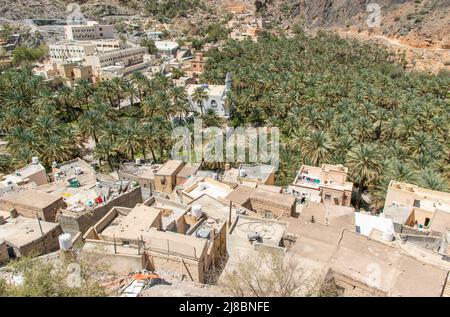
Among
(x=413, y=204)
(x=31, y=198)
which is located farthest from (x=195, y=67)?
(x=31, y=198)

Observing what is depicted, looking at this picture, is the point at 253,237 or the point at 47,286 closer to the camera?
the point at 47,286

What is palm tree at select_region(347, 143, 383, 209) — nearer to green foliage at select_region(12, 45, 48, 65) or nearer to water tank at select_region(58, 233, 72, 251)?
water tank at select_region(58, 233, 72, 251)

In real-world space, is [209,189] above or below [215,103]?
below

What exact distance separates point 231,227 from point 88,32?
360 feet

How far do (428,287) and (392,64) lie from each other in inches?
3389

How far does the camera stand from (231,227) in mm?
21688

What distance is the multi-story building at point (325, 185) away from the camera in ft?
107

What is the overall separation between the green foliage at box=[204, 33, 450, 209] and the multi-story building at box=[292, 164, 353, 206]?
2.43 metres

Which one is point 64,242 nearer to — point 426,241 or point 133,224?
point 133,224

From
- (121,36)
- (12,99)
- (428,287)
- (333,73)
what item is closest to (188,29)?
(121,36)

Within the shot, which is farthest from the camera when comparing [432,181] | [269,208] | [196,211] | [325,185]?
[325,185]

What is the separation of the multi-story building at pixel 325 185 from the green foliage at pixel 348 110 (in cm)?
243

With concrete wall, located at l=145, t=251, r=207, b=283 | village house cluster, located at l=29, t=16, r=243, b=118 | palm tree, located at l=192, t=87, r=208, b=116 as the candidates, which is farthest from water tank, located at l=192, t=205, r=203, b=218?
village house cluster, located at l=29, t=16, r=243, b=118

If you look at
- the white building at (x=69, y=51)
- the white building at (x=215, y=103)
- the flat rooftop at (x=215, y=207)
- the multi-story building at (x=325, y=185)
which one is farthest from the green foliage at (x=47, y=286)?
the white building at (x=69, y=51)
